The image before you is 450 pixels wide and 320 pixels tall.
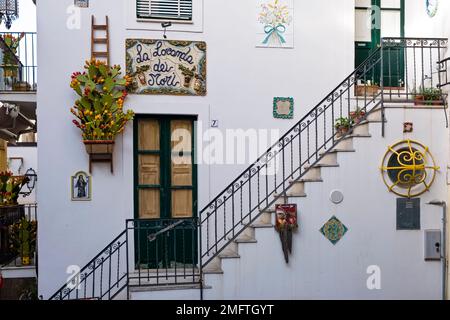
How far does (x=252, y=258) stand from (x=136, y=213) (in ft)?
7.11

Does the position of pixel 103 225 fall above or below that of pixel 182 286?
above

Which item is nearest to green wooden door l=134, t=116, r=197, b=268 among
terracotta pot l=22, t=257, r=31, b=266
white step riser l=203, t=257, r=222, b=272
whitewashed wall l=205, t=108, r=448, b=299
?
white step riser l=203, t=257, r=222, b=272

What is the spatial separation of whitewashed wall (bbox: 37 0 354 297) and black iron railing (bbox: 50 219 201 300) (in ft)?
0.79

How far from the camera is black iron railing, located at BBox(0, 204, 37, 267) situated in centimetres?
853

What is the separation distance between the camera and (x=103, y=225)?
25.3 ft

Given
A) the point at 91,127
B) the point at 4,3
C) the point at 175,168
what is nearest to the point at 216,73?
the point at 175,168

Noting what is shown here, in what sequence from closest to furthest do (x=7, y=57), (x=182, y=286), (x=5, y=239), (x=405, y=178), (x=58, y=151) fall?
(x=182, y=286) < (x=405, y=178) < (x=58, y=151) < (x=5, y=239) < (x=7, y=57)

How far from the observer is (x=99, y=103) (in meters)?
7.47

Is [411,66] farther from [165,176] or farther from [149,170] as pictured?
[149,170]

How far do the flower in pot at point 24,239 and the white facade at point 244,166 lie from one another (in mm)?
1187

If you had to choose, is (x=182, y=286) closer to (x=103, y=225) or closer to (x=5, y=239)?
(x=103, y=225)

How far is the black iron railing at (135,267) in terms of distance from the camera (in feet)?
22.6
